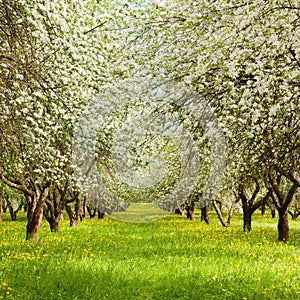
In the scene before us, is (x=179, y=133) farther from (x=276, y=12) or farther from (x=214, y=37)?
(x=276, y=12)

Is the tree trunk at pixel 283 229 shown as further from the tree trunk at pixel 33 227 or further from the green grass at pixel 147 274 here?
the tree trunk at pixel 33 227

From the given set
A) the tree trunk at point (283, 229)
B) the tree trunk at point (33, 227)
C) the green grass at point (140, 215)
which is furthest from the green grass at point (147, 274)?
the green grass at point (140, 215)

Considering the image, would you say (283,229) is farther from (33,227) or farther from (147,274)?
(147,274)

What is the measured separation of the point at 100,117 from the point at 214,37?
3830 mm

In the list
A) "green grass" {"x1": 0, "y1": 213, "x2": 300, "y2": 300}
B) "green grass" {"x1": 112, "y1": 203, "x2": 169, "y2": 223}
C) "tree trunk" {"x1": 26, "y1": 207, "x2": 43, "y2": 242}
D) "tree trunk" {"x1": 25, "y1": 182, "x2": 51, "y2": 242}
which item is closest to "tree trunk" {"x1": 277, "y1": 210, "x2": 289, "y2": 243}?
"green grass" {"x1": 0, "y1": 213, "x2": 300, "y2": 300}

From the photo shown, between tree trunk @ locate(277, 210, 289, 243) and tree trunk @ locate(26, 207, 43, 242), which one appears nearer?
tree trunk @ locate(26, 207, 43, 242)

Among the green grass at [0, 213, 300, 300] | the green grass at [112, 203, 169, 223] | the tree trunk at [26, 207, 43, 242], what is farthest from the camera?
the green grass at [112, 203, 169, 223]

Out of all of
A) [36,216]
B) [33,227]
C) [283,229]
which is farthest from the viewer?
[283,229]

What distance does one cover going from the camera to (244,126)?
7.91 meters

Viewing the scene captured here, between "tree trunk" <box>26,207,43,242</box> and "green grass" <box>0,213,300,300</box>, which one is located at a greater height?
"tree trunk" <box>26,207,43,242</box>

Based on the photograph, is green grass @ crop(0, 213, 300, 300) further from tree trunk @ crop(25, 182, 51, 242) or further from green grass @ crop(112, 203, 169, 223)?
green grass @ crop(112, 203, 169, 223)

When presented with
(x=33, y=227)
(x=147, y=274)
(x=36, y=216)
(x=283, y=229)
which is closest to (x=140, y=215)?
(x=283, y=229)

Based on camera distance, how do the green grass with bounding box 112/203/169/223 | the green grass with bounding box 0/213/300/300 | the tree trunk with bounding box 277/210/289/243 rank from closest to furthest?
the green grass with bounding box 0/213/300/300 < the tree trunk with bounding box 277/210/289/243 < the green grass with bounding box 112/203/169/223

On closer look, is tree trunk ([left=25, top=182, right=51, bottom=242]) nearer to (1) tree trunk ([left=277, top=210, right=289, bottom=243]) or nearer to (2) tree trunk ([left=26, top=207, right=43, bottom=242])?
(2) tree trunk ([left=26, top=207, right=43, bottom=242])
